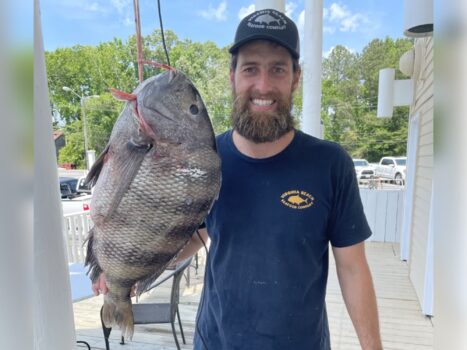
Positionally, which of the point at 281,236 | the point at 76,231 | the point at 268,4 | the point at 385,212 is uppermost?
the point at 268,4

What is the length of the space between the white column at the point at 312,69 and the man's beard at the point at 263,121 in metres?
2.99

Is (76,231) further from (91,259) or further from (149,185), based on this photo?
(149,185)

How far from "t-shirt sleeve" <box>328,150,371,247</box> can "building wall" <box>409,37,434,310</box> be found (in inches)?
113

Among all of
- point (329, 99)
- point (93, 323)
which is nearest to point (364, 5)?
point (329, 99)

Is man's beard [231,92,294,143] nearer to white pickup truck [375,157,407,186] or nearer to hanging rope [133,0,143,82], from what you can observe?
hanging rope [133,0,143,82]

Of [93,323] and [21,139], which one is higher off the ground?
[21,139]

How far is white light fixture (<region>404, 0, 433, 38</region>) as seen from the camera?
2432mm

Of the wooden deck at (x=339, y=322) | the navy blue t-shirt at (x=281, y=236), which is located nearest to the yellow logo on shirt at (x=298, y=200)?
the navy blue t-shirt at (x=281, y=236)

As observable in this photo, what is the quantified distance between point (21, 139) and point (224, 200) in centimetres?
77

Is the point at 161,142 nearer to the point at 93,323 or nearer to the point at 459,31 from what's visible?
the point at 459,31

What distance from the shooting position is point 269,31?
113cm

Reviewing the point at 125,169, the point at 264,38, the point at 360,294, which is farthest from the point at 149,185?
the point at 360,294

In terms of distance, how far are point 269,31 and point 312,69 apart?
3.15 m

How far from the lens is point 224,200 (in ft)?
3.93
